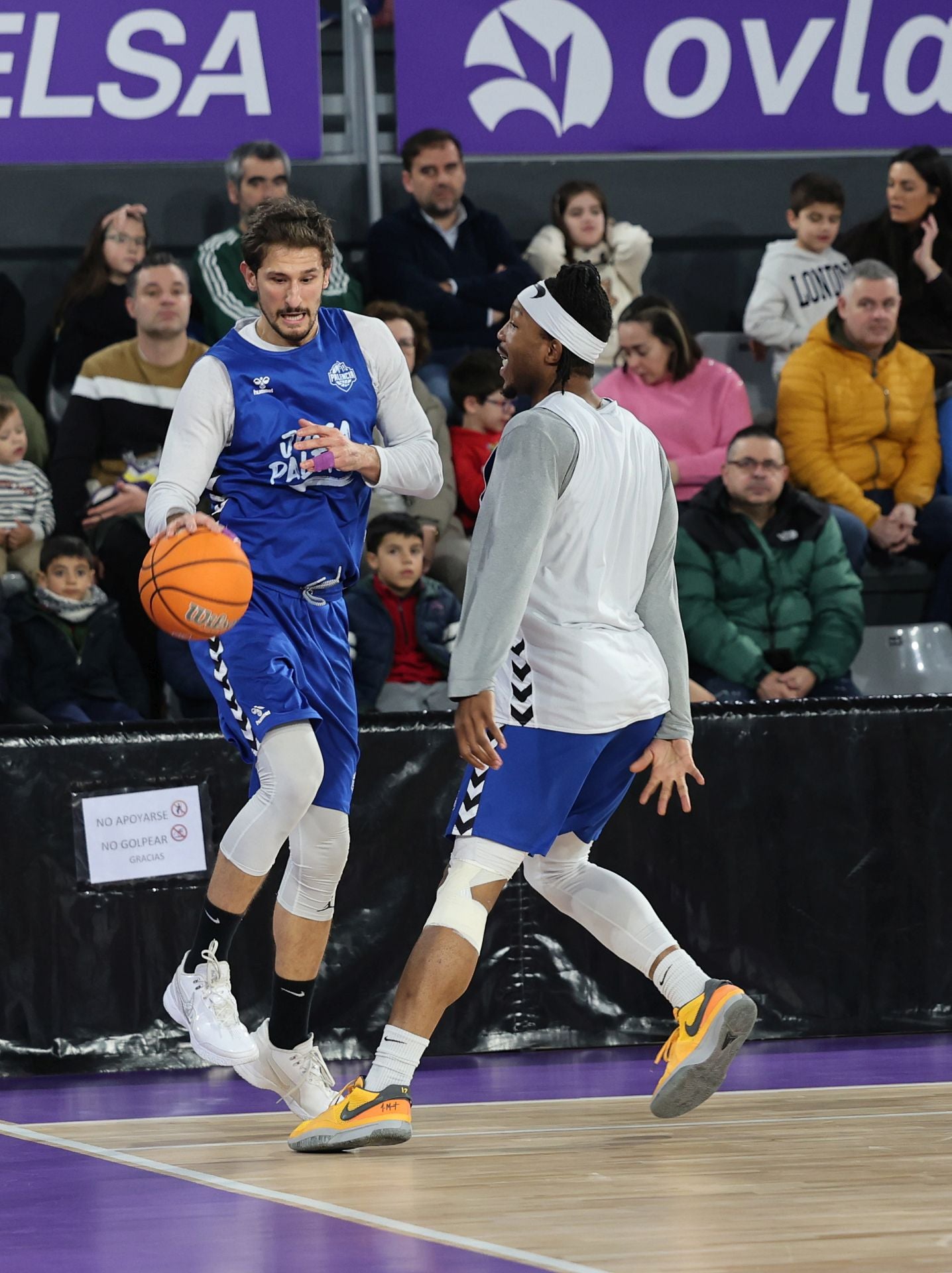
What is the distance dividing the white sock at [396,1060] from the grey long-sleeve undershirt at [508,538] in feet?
2.49

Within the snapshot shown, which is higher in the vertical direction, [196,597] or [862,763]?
[196,597]

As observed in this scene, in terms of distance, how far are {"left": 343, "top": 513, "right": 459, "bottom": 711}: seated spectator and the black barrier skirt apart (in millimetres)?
908

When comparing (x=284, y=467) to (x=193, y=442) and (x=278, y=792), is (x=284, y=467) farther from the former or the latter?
(x=278, y=792)

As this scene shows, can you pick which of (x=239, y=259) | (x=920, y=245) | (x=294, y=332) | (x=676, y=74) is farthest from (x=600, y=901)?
(x=676, y=74)

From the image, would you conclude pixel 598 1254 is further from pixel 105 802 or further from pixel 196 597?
pixel 105 802

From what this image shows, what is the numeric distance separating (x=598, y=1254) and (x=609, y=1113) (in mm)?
1833

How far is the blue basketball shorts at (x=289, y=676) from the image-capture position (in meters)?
4.58

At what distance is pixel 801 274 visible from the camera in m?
9.49

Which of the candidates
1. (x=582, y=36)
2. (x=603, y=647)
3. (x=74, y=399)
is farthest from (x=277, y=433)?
(x=582, y=36)

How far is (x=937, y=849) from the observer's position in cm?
669

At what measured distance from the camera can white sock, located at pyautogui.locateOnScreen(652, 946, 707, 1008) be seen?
448 centimetres

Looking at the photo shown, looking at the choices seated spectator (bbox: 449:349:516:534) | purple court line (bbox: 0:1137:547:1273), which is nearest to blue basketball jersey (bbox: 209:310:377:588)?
purple court line (bbox: 0:1137:547:1273)

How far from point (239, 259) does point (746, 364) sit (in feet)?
8.72

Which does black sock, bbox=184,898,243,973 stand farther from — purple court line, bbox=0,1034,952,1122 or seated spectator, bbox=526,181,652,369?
seated spectator, bbox=526,181,652,369
